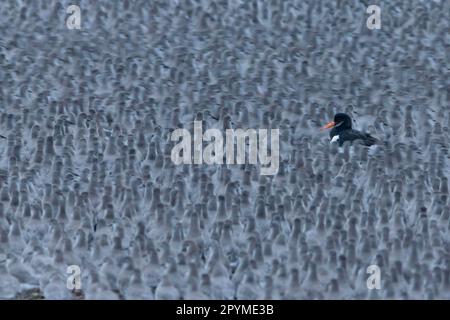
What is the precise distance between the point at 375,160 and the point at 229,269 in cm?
376

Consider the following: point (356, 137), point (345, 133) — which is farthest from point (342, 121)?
→ point (356, 137)

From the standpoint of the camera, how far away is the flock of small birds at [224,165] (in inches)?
549

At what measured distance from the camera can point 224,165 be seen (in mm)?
16938

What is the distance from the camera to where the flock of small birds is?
13945mm

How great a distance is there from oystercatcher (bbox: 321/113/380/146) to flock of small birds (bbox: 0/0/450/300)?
17cm

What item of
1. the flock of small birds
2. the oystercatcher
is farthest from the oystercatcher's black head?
the flock of small birds

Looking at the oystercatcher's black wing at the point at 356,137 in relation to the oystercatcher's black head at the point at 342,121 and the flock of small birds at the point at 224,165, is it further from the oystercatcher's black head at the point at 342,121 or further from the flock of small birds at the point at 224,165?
the oystercatcher's black head at the point at 342,121

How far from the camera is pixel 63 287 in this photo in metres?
13.7

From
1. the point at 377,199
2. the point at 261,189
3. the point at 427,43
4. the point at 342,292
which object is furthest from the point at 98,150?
the point at 427,43

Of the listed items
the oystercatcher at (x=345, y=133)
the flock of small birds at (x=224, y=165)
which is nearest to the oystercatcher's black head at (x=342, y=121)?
the oystercatcher at (x=345, y=133)

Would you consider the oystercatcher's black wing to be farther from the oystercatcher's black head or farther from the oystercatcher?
the oystercatcher's black head

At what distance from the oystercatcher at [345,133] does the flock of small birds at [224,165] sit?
17 centimetres

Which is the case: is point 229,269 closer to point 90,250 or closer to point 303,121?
point 90,250

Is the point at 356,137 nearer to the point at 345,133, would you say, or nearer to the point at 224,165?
the point at 345,133
